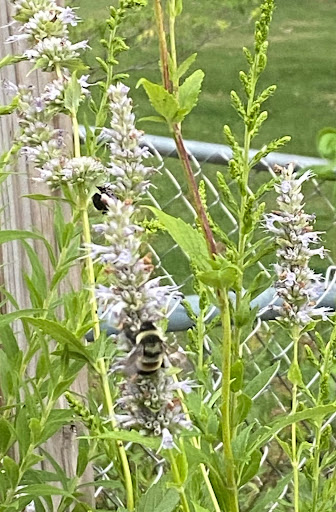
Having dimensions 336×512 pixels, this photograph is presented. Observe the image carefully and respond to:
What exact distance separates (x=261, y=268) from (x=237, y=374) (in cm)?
149

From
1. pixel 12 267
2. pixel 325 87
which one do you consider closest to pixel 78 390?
pixel 12 267

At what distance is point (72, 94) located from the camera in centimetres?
77

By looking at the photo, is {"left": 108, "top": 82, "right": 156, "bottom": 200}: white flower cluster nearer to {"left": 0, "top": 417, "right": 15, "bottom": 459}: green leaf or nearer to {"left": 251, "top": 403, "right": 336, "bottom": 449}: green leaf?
{"left": 251, "top": 403, "right": 336, "bottom": 449}: green leaf

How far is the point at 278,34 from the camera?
7625 mm

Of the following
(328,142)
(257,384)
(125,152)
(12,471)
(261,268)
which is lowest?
(261,268)

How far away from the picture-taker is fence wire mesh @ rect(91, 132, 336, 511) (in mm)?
1484

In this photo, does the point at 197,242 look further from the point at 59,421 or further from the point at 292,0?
the point at 292,0

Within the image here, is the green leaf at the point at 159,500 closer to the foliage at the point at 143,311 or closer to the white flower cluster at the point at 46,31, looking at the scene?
the foliage at the point at 143,311

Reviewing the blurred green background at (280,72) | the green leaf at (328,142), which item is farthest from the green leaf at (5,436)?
the blurred green background at (280,72)

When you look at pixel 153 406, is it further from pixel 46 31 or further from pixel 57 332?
pixel 46 31

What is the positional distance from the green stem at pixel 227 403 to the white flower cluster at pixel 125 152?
0.12 m

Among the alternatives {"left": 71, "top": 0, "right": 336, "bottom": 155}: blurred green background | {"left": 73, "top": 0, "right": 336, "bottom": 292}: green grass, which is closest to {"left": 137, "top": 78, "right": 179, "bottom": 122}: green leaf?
{"left": 73, "top": 0, "right": 336, "bottom": 292}: green grass

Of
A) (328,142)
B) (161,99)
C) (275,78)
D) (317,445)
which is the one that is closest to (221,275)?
(161,99)

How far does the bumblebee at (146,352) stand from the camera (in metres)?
0.57
